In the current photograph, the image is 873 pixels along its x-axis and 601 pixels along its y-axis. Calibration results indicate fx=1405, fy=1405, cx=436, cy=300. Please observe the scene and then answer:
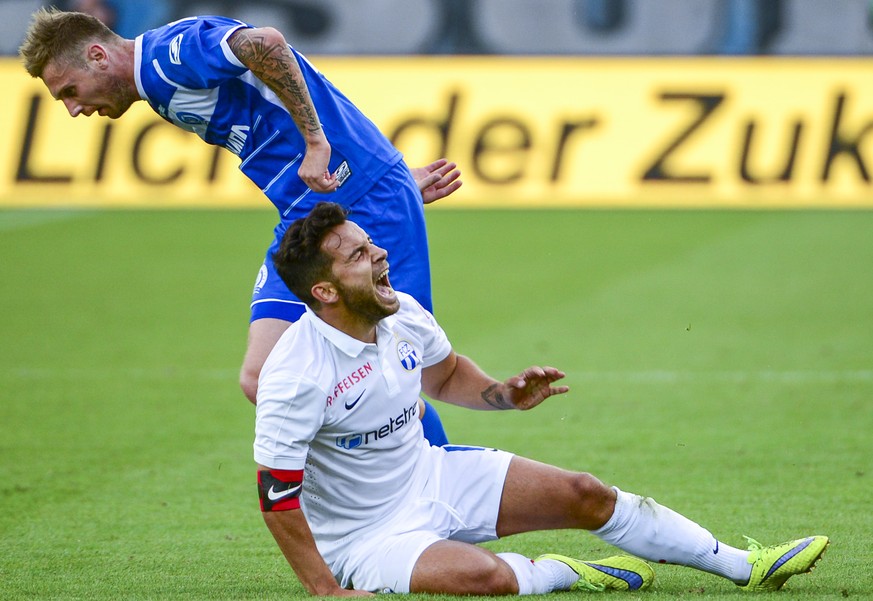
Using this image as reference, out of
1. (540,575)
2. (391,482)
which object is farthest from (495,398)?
(540,575)

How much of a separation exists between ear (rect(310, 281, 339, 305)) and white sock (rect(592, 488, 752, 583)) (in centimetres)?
108

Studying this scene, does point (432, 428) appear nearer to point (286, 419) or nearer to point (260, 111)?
point (286, 419)

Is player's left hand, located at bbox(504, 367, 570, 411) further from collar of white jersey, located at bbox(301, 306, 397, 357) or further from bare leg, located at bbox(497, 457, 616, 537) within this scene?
collar of white jersey, located at bbox(301, 306, 397, 357)

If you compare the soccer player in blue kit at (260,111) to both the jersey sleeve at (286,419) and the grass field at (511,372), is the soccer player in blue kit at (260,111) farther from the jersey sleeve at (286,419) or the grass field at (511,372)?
the grass field at (511,372)

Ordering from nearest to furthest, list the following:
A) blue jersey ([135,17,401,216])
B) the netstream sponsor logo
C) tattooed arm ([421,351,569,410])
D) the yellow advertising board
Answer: the netstream sponsor logo → tattooed arm ([421,351,569,410]) → blue jersey ([135,17,401,216]) → the yellow advertising board

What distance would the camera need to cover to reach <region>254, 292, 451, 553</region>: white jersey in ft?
13.2

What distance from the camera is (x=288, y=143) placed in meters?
4.82

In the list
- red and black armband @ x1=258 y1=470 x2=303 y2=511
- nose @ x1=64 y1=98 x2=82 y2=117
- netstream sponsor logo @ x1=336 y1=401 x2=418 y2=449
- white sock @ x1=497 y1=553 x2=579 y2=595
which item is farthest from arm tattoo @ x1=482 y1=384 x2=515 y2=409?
nose @ x1=64 y1=98 x2=82 y2=117

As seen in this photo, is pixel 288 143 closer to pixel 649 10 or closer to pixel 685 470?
pixel 685 470

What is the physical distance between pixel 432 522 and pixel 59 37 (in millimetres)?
2003

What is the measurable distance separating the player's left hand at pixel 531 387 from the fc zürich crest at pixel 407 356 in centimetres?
31

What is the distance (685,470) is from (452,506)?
84.4 inches

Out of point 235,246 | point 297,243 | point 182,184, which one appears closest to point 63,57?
point 297,243

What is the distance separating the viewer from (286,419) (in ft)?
13.2
